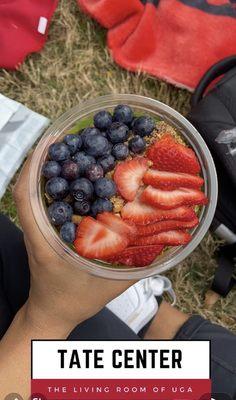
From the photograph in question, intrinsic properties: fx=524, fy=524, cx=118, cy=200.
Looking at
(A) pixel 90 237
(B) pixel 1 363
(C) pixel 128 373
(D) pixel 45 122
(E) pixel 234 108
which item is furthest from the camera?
(D) pixel 45 122

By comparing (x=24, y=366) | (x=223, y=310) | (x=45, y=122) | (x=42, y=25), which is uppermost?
(x=42, y=25)

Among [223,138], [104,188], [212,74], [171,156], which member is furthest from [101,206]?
[212,74]

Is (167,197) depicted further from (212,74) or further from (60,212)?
(212,74)

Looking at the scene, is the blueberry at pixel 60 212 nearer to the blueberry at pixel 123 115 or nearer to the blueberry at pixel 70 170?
the blueberry at pixel 70 170

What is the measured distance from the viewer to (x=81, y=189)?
0.82 m

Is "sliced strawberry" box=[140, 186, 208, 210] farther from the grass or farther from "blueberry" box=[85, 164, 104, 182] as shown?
the grass

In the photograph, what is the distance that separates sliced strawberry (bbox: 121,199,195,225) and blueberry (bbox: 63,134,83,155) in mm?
123

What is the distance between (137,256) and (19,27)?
3.26 feet

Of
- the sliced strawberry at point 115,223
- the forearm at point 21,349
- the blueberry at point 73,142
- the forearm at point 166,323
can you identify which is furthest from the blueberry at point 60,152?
the forearm at point 166,323

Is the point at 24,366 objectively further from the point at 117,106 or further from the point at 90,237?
the point at 117,106

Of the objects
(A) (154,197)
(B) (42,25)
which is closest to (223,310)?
(A) (154,197)

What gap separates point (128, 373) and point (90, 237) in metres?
0.47

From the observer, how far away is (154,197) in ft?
2.81

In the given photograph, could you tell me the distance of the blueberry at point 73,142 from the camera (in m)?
0.85
